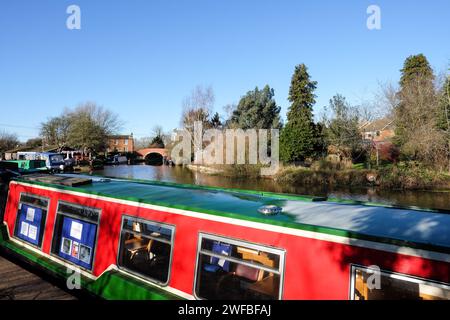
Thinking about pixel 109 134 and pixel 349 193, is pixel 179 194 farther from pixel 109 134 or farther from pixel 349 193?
pixel 109 134

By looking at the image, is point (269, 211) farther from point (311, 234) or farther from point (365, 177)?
point (365, 177)

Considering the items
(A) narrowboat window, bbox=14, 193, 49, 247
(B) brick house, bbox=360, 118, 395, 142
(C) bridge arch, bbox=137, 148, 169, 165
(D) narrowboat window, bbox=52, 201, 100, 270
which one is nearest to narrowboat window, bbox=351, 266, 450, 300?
(D) narrowboat window, bbox=52, 201, 100, 270

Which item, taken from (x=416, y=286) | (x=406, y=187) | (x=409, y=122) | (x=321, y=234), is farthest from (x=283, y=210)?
(x=409, y=122)

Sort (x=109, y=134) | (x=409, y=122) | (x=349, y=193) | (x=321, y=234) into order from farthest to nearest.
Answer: (x=109, y=134)
(x=409, y=122)
(x=349, y=193)
(x=321, y=234)

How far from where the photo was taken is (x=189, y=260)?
170 inches

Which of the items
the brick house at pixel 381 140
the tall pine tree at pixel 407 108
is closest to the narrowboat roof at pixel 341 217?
the tall pine tree at pixel 407 108

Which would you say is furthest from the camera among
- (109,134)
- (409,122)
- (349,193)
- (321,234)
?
(109,134)

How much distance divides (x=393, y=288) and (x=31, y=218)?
709cm

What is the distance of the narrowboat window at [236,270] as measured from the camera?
3623mm

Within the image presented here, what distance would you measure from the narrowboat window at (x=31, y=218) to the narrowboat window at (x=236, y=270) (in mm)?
4323

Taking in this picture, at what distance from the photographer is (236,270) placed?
12.9ft

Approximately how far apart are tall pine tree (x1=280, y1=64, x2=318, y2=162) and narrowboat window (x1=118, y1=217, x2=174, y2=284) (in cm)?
3204

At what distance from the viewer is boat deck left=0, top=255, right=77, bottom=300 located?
5.37m
